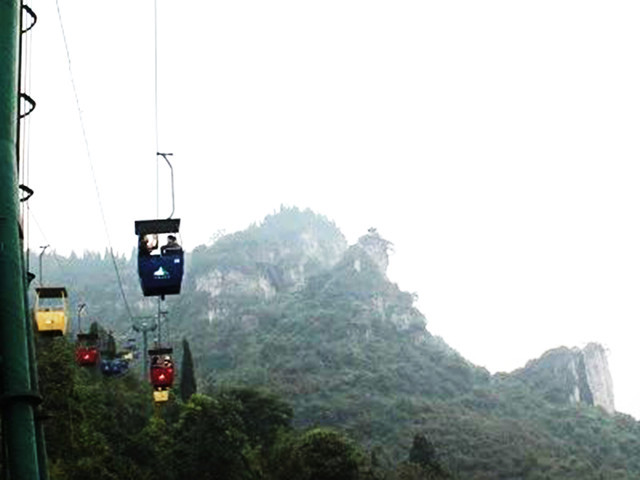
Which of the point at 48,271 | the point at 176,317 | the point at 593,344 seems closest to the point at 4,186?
the point at 176,317

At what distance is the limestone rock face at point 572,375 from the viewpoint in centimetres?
12500

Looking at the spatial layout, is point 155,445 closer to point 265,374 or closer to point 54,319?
point 54,319

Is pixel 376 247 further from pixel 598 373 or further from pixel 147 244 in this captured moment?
pixel 147 244

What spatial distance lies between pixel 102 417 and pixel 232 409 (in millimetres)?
6418

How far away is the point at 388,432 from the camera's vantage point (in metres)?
87.4

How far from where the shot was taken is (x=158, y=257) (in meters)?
13.4

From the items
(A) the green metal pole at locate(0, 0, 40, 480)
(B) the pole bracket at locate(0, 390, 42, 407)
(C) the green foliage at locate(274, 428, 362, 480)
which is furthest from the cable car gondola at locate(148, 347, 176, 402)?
(B) the pole bracket at locate(0, 390, 42, 407)

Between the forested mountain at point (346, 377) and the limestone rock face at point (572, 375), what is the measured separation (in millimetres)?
423

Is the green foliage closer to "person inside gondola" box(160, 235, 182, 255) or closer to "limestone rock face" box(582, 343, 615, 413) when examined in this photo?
"person inside gondola" box(160, 235, 182, 255)

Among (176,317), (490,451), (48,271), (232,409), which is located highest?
(48,271)

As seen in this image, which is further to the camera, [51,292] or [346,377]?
[346,377]

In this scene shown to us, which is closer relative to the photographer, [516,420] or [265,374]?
[516,420]

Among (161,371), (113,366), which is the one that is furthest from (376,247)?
(161,371)

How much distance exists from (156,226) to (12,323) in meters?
5.24
